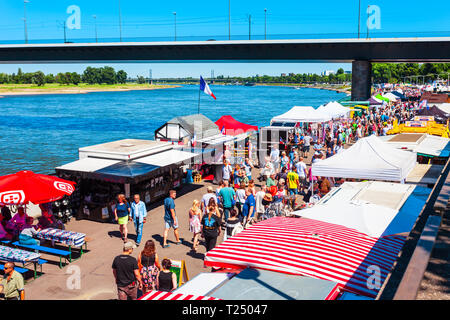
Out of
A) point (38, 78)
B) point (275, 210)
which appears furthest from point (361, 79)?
point (38, 78)

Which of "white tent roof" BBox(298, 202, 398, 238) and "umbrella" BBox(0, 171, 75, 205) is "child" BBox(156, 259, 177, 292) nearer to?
"white tent roof" BBox(298, 202, 398, 238)

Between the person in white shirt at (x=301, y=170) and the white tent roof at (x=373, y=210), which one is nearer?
the white tent roof at (x=373, y=210)

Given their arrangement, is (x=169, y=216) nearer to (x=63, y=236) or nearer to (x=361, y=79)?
(x=63, y=236)

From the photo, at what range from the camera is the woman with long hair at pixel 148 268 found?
23.2ft

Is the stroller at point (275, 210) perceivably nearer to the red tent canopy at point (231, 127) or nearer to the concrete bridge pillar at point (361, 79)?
the red tent canopy at point (231, 127)

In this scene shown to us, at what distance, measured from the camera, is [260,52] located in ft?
176

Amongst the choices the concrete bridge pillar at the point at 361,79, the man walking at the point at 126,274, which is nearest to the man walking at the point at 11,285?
the man walking at the point at 126,274

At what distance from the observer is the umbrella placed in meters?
9.80

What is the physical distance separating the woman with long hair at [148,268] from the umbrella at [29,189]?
420 centimetres

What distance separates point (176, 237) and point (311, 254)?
5.35 metres

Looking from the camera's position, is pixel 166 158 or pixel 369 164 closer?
pixel 369 164

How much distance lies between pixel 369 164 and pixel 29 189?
9.12 m

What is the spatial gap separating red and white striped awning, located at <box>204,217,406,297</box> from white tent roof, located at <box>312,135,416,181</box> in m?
4.83

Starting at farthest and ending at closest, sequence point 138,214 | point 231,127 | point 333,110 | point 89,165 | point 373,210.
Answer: point 333,110 < point 231,127 < point 89,165 < point 138,214 < point 373,210
